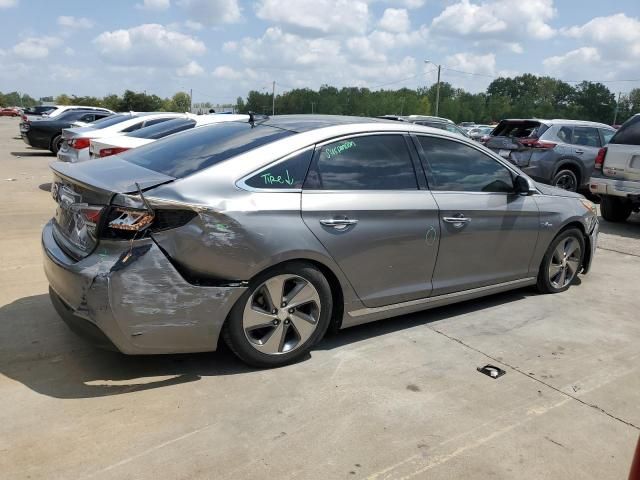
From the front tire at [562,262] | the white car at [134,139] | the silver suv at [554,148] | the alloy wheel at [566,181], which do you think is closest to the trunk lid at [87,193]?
the front tire at [562,262]

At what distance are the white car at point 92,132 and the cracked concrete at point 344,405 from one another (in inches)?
225

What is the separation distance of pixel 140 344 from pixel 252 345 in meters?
0.67

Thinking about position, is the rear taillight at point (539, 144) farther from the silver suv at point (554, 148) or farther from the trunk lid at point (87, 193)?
the trunk lid at point (87, 193)

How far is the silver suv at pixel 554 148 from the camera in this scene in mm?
10758

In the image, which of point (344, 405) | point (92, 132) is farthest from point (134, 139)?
point (344, 405)

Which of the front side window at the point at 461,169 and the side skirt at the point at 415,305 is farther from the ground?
the front side window at the point at 461,169

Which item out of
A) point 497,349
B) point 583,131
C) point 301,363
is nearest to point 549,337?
point 497,349

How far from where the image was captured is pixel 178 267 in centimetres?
312

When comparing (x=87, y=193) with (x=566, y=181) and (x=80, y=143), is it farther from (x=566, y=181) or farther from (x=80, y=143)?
(x=566, y=181)

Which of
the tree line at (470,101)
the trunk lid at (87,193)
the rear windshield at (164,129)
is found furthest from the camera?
the tree line at (470,101)

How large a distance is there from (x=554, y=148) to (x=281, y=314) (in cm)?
906

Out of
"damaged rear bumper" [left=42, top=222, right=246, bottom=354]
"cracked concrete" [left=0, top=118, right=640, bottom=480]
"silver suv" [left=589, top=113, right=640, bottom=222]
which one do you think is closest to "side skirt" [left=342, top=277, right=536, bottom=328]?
"cracked concrete" [left=0, top=118, right=640, bottom=480]

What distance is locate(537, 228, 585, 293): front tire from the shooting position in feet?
17.1

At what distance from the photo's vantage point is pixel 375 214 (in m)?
3.79
